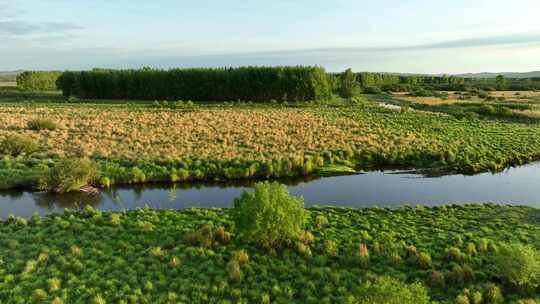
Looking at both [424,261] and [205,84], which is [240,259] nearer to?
[424,261]

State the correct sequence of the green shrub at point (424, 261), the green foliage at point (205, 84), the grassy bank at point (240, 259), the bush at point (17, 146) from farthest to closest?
the green foliage at point (205, 84) < the bush at point (17, 146) < the green shrub at point (424, 261) < the grassy bank at point (240, 259)

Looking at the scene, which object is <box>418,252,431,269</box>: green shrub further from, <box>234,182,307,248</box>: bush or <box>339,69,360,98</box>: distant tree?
<box>339,69,360,98</box>: distant tree

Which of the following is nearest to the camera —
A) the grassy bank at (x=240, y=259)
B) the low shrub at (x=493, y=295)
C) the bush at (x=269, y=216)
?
the low shrub at (x=493, y=295)

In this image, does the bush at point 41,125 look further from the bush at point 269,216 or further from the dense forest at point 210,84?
the dense forest at point 210,84

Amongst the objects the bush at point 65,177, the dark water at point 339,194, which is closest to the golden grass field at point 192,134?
the dark water at point 339,194

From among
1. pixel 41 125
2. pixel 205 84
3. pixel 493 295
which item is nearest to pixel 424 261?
Answer: pixel 493 295

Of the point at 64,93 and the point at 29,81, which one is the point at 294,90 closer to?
the point at 64,93
